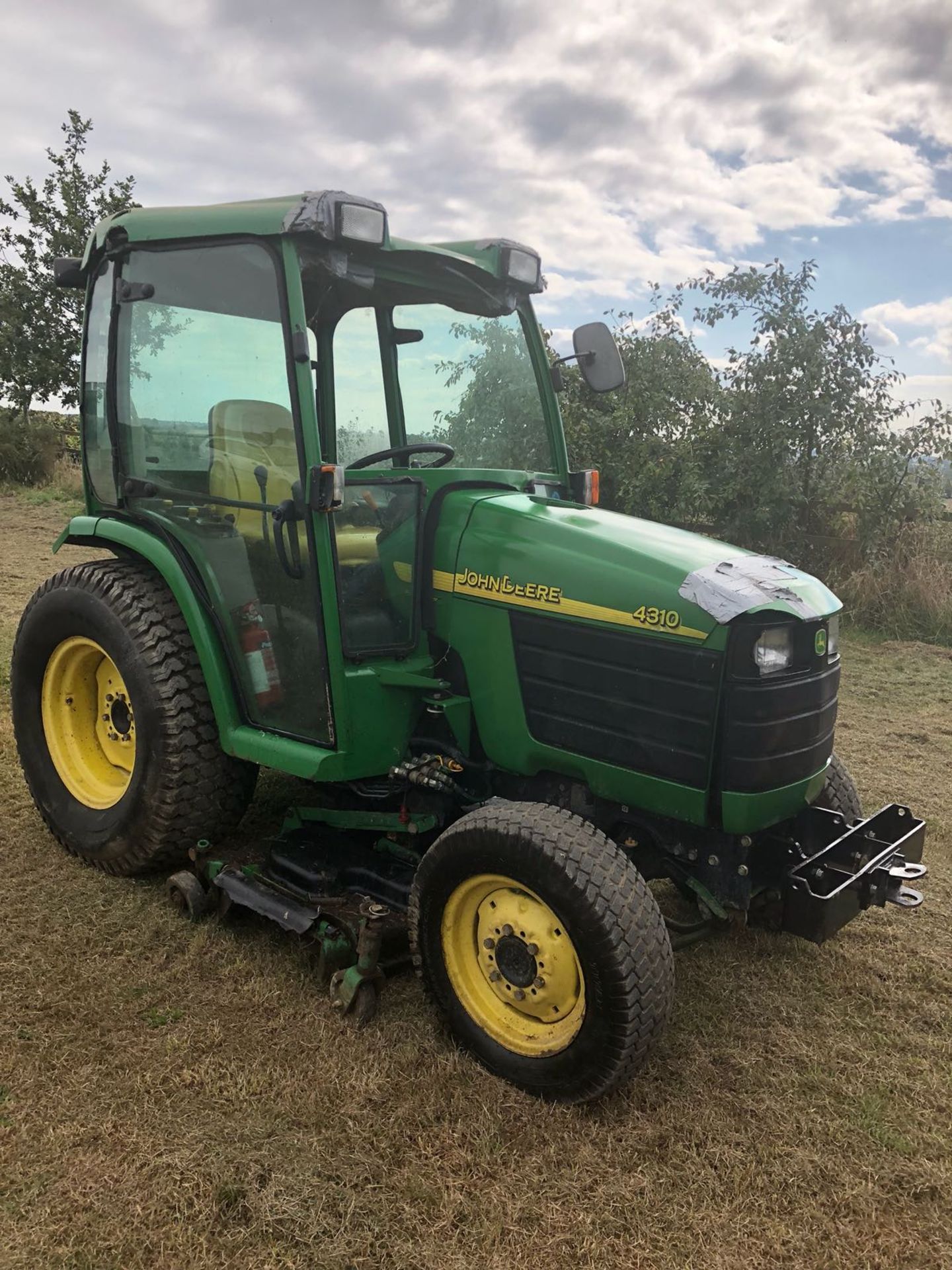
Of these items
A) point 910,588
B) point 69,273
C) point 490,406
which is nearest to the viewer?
point 490,406

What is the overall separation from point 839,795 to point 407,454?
1.90 meters

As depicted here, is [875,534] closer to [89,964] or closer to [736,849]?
[736,849]

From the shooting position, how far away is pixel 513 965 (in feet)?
8.23

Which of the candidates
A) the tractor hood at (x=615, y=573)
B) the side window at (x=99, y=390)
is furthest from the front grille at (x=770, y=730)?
the side window at (x=99, y=390)

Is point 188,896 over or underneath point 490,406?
A: underneath

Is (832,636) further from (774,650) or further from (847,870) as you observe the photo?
(847,870)

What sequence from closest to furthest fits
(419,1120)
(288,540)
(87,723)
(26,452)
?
(419,1120), (288,540), (87,723), (26,452)

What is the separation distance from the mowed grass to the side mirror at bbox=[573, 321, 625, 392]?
6.70ft

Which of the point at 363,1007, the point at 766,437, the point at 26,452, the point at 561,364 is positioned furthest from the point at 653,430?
the point at 26,452

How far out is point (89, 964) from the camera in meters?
2.88

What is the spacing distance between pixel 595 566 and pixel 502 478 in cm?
61

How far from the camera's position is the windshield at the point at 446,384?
11.2 feet

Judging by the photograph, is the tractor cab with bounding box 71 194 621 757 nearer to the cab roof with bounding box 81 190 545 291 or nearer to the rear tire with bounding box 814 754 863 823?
the cab roof with bounding box 81 190 545 291

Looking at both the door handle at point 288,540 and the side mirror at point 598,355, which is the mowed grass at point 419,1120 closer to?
the door handle at point 288,540
